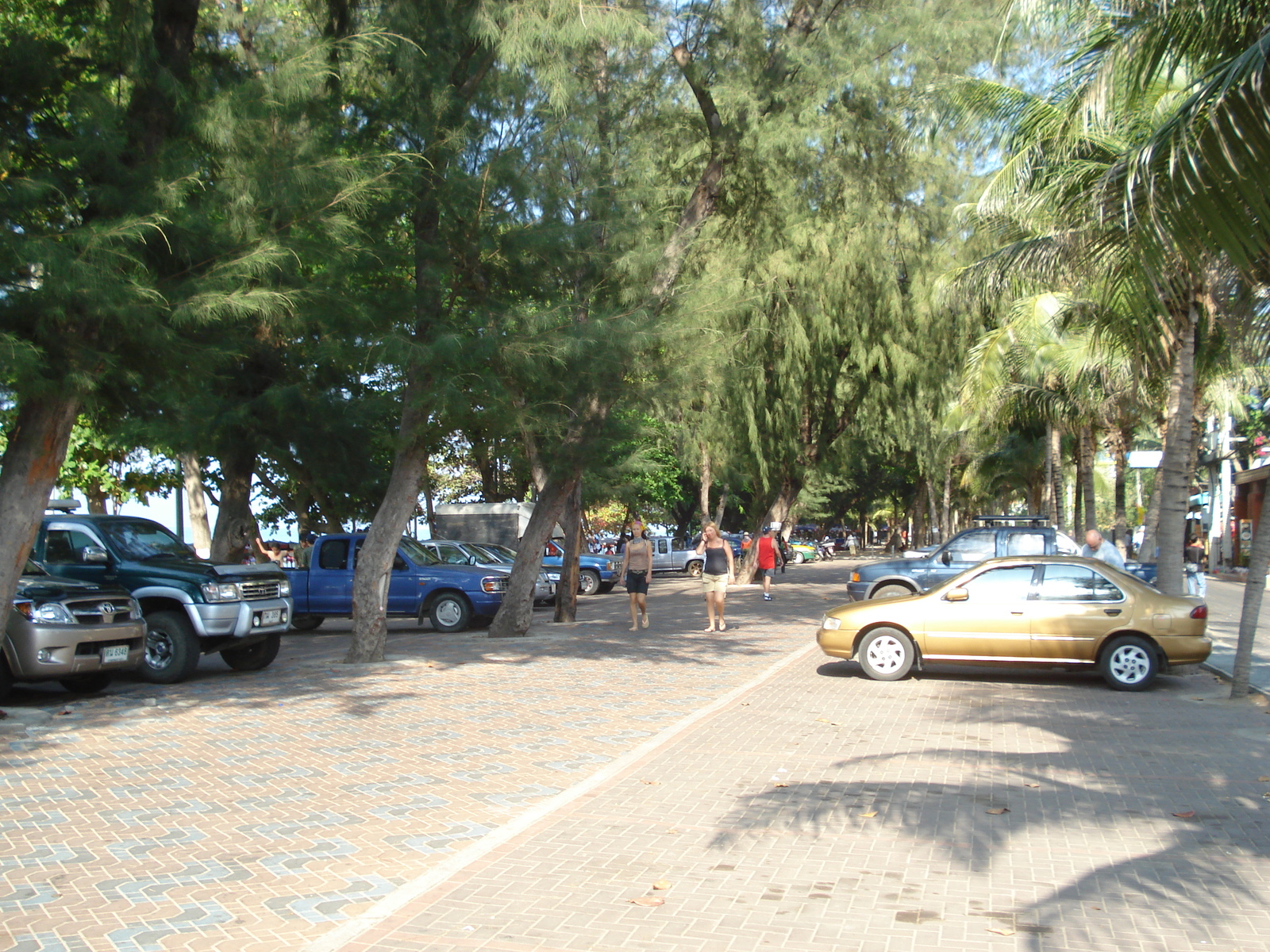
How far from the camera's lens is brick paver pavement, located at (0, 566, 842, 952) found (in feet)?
16.5

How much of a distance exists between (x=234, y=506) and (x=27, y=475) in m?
10.4

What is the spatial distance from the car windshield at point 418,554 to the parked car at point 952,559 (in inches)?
295

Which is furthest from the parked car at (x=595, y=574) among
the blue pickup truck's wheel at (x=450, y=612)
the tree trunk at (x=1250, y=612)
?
the tree trunk at (x=1250, y=612)

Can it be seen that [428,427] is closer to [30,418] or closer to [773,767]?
[30,418]

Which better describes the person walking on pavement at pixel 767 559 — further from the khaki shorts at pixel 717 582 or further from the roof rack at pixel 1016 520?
the khaki shorts at pixel 717 582

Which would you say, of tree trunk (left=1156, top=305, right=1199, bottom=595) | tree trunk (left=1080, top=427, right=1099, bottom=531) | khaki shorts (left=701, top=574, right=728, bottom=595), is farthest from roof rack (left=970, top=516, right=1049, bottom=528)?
tree trunk (left=1156, top=305, right=1199, bottom=595)

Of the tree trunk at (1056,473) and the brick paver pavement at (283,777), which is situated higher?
the tree trunk at (1056,473)

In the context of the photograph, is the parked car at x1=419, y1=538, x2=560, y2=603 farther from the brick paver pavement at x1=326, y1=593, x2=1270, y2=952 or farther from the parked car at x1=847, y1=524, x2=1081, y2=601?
the brick paver pavement at x1=326, y1=593, x2=1270, y2=952

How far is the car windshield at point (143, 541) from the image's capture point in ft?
43.6

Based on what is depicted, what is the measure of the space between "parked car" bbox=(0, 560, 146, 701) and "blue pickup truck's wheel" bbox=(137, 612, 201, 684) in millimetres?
931

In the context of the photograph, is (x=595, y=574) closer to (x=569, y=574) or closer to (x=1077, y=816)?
(x=569, y=574)

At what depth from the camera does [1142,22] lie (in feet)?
25.3

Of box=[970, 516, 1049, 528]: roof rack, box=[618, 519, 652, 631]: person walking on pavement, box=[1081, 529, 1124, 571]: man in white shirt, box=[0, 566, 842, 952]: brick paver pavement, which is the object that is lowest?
box=[0, 566, 842, 952]: brick paver pavement

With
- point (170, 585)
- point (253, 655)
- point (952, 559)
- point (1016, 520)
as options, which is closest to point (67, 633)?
point (170, 585)
